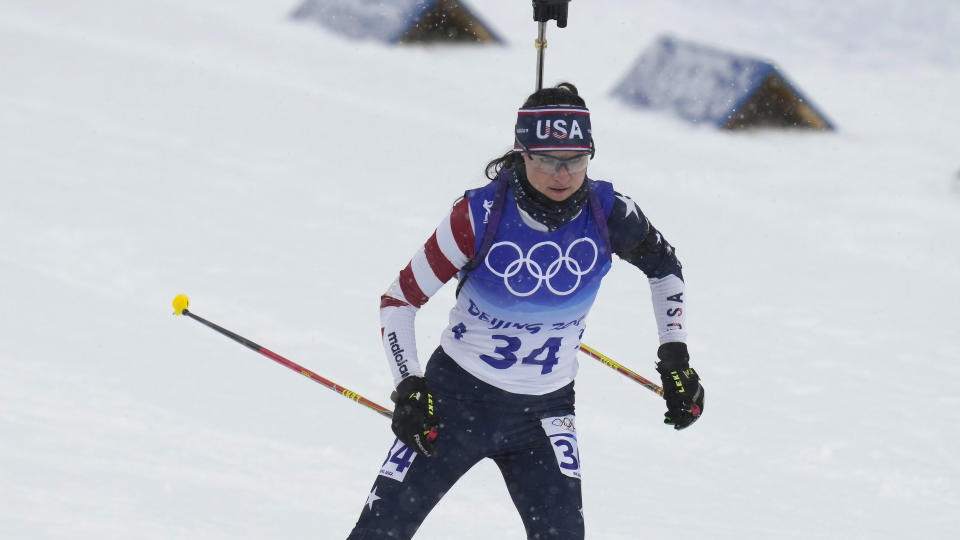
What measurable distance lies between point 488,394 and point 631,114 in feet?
23.8

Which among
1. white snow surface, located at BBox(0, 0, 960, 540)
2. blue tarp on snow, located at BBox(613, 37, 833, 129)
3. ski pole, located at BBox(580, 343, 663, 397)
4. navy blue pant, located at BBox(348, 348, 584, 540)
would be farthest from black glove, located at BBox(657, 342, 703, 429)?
blue tarp on snow, located at BBox(613, 37, 833, 129)

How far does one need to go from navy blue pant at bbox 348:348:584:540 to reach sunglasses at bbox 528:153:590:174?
67cm

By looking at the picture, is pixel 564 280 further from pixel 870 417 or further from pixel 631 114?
pixel 631 114

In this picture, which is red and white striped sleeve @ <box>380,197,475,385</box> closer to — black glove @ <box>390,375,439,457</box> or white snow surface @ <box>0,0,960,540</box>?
black glove @ <box>390,375,439,457</box>

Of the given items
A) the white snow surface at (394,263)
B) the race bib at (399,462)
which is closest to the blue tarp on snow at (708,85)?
the white snow surface at (394,263)

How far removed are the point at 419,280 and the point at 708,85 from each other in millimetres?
7423

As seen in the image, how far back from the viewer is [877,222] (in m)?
9.18

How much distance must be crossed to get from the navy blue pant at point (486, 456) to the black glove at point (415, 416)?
0.33 ft

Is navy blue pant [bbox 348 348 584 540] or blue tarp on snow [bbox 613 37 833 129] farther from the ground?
blue tarp on snow [bbox 613 37 833 129]

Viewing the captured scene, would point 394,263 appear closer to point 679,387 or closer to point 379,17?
→ point 379,17

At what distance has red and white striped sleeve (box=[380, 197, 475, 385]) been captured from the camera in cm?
347

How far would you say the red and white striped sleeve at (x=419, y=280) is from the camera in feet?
11.4

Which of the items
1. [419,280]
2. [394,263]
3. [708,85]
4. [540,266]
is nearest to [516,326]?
[540,266]

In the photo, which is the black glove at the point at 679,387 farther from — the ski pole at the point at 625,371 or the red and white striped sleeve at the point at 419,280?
the red and white striped sleeve at the point at 419,280
